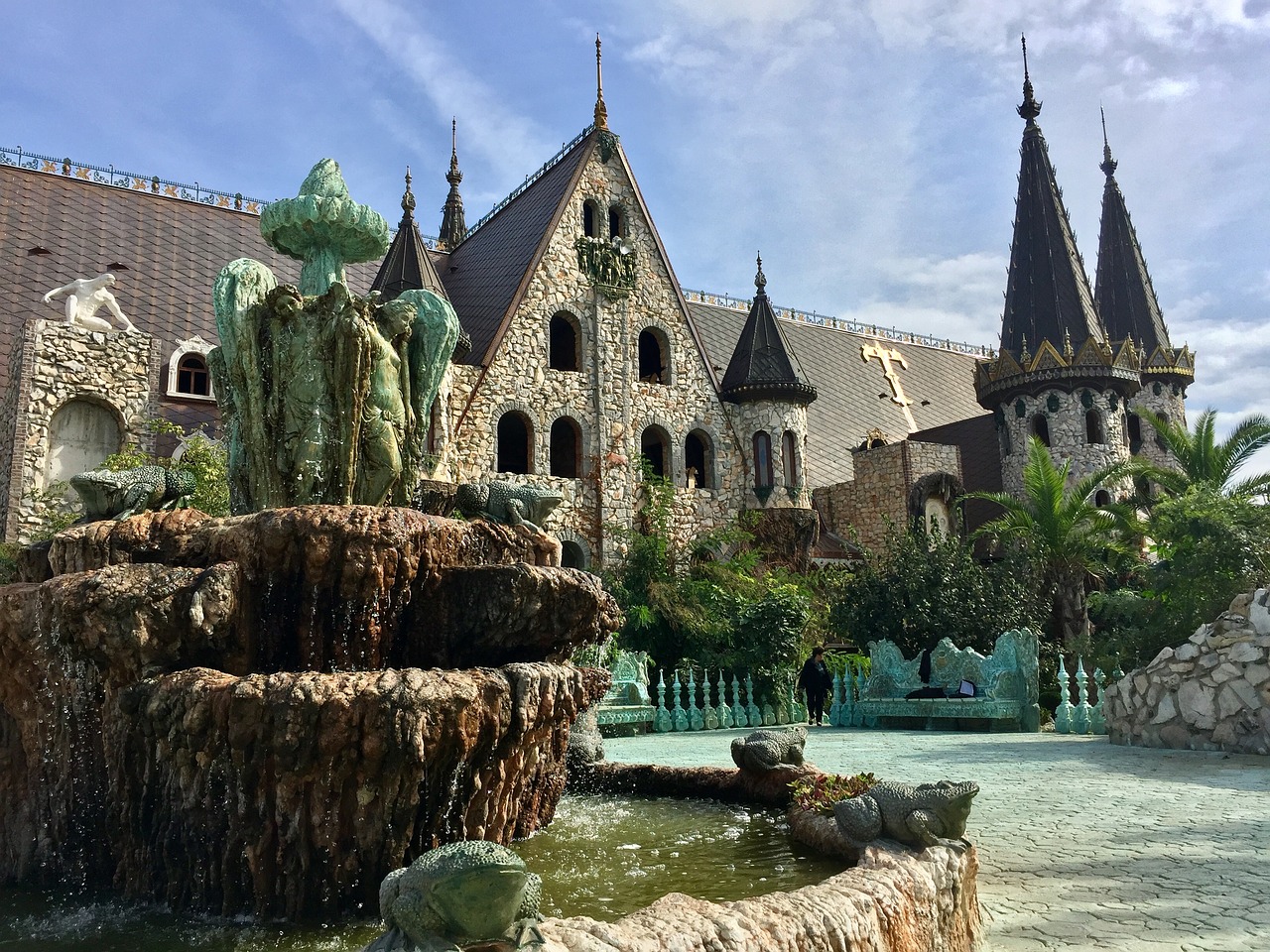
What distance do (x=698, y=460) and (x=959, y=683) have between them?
1351 cm

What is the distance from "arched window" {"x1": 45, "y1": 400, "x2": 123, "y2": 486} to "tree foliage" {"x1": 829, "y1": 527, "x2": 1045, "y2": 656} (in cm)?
1485

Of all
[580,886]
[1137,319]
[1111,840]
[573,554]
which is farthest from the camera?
[1137,319]

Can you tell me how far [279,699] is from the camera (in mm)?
4105

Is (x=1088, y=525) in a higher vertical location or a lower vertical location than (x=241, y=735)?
higher

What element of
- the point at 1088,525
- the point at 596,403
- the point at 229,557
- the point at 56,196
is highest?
the point at 56,196

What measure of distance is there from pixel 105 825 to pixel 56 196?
24.7 metres

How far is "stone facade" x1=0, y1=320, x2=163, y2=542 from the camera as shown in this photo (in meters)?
19.3

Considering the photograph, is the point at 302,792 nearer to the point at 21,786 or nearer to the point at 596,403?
the point at 21,786

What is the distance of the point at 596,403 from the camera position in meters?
23.9

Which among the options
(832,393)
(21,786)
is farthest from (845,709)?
(832,393)

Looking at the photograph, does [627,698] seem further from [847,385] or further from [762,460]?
[847,385]

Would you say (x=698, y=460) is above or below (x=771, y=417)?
below

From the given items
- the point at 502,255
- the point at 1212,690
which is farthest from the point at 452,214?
the point at 1212,690

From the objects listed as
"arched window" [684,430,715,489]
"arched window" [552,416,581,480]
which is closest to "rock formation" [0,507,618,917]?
"arched window" [552,416,581,480]
